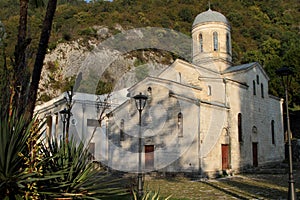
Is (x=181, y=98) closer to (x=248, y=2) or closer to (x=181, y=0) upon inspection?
(x=181, y=0)

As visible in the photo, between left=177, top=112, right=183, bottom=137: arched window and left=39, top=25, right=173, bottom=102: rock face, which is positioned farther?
left=39, top=25, right=173, bottom=102: rock face

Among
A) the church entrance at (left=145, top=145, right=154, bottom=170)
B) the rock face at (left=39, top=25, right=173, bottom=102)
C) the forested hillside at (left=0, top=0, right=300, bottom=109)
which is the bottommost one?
the church entrance at (left=145, top=145, right=154, bottom=170)

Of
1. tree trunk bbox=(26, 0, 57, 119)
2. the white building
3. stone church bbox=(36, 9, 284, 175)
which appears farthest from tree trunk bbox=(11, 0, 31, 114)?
the white building

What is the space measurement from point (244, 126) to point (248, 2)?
193 ft

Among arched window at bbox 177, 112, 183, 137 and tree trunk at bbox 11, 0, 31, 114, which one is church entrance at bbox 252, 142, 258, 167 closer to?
arched window at bbox 177, 112, 183, 137

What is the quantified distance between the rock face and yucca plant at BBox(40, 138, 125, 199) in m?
37.2

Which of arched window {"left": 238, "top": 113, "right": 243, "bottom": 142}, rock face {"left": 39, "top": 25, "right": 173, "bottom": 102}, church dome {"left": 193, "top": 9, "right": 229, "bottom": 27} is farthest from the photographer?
rock face {"left": 39, "top": 25, "right": 173, "bottom": 102}

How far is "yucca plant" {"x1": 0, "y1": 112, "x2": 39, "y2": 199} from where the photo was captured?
12.8ft

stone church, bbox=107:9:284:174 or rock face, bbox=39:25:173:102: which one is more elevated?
rock face, bbox=39:25:173:102

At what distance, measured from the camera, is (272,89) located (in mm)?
30656

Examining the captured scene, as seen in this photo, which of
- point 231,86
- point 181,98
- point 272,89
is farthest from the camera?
point 272,89

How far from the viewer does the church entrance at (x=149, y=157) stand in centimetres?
1962

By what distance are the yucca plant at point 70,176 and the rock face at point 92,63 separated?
122 ft

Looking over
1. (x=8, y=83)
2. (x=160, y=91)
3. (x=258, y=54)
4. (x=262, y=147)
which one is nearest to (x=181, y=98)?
(x=160, y=91)
